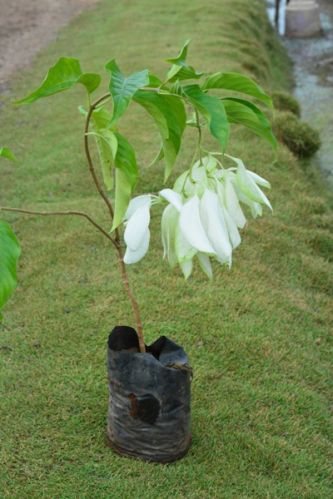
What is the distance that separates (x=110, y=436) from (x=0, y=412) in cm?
50

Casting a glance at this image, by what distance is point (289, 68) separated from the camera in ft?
37.7

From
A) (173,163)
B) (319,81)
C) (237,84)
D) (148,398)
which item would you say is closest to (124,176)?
(173,163)

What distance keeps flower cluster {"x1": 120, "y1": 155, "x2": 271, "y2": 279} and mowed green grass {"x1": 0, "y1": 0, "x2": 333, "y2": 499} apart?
0.99 metres

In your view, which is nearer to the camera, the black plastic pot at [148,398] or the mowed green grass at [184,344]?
the black plastic pot at [148,398]

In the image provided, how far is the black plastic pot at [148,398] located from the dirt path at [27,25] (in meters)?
6.69

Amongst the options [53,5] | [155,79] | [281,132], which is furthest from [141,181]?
[53,5]

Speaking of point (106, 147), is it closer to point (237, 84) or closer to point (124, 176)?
point (124, 176)

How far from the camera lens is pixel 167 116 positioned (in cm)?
179

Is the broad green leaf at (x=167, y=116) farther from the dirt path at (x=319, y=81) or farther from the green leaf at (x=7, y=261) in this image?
the dirt path at (x=319, y=81)

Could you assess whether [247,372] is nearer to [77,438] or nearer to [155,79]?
[77,438]

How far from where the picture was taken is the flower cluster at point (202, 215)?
162 centimetres

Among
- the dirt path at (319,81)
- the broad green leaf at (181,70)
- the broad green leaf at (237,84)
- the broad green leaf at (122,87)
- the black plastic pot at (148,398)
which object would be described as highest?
the broad green leaf at (122,87)

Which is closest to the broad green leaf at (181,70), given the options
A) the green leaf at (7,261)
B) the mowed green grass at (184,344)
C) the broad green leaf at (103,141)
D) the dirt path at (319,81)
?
the broad green leaf at (103,141)

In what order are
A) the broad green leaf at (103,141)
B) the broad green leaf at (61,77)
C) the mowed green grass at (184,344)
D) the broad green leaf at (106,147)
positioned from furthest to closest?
the mowed green grass at (184,344)
the broad green leaf at (103,141)
the broad green leaf at (106,147)
the broad green leaf at (61,77)
